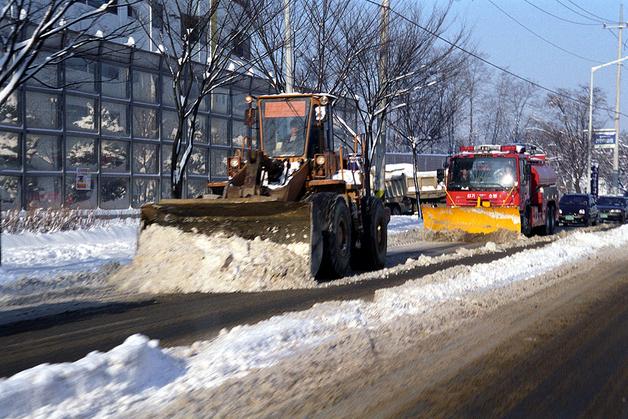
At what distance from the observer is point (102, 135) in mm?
26562

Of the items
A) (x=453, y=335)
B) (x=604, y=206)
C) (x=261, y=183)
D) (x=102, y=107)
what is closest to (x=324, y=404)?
(x=453, y=335)

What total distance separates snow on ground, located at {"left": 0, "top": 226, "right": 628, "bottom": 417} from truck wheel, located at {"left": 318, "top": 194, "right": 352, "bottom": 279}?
223 centimetres

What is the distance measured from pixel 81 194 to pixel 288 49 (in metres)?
9.63

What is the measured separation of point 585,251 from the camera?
17.6 metres

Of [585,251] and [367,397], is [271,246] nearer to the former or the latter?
[367,397]

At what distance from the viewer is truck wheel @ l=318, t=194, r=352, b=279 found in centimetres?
1249

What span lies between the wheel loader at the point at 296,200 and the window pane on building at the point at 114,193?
13.5m

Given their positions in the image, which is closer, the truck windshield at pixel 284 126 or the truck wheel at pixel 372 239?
the truck windshield at pixel 284 126

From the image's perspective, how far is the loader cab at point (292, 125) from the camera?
1390 centimetres

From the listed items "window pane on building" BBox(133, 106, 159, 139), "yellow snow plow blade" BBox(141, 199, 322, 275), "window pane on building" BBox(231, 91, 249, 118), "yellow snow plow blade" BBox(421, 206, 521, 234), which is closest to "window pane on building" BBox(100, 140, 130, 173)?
"window pane on building" BBox(133, 106, 159, 139)

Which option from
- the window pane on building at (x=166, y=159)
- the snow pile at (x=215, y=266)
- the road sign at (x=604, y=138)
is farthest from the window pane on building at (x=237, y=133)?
the road sign at (x=604, y=138)

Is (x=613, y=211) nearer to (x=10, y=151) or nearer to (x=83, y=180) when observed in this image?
(x=83, y=180)

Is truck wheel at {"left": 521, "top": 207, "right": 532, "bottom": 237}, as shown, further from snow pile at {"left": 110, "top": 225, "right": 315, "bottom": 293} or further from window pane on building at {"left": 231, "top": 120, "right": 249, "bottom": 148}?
window pane on building at {"left": 231, "top": 120, "right": 249, "bottom": 148}

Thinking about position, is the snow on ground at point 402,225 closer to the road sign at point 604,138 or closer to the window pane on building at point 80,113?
the window pane on building at point 80,113
